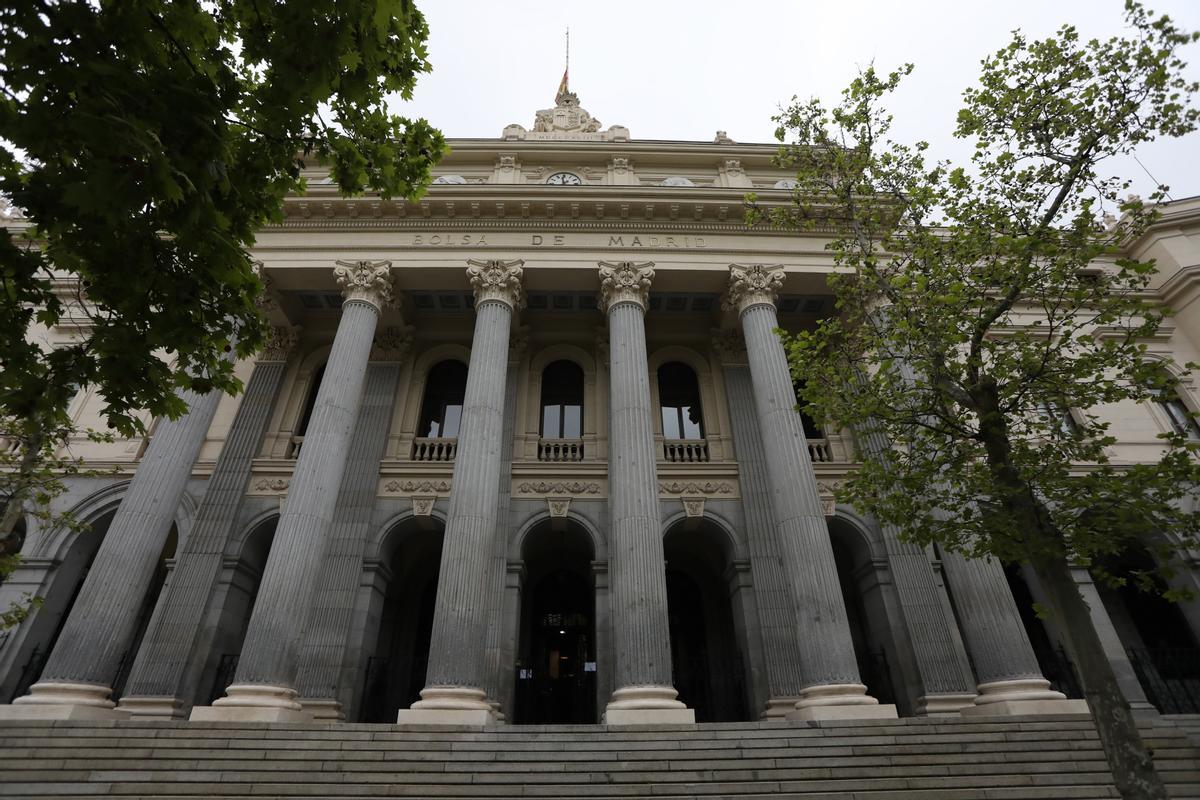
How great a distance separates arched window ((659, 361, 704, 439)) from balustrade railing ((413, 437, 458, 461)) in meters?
5.59

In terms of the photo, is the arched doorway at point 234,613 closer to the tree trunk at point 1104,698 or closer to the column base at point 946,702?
the tree trunk at point 1104,698

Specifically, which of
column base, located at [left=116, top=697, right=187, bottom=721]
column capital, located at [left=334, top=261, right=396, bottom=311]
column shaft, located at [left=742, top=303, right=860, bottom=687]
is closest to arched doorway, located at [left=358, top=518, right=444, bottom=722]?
column base, located at [left=116, top=697, right=187, bottom=721]

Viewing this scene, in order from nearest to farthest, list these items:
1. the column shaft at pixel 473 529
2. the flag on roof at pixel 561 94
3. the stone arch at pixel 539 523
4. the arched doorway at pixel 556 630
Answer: the column shaft at pixel 473 529
the stone arch at pixel 539 523
the arched doorway at pixel 556 630
the flag on roof at pixel 561 94

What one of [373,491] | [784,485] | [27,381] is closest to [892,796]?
[784,485]

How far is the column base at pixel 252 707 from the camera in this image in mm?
9703

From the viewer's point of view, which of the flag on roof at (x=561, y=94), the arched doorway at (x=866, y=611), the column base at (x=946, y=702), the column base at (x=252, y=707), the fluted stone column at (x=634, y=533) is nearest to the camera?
the column base at (x=252, y=707)

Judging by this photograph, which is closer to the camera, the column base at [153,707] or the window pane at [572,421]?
the column base at [153,707]

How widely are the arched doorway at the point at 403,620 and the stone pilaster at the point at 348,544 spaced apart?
0.72 metres

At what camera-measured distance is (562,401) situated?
17.5m

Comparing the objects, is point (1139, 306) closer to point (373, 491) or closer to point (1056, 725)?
point (1056, 725)

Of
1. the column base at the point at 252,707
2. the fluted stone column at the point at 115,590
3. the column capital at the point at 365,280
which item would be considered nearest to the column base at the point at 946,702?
the column base at the point at 252,707

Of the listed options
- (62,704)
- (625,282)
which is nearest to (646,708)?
(625,282)

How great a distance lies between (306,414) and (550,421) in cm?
667

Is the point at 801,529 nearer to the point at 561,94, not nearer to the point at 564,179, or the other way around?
the point at 564,179
